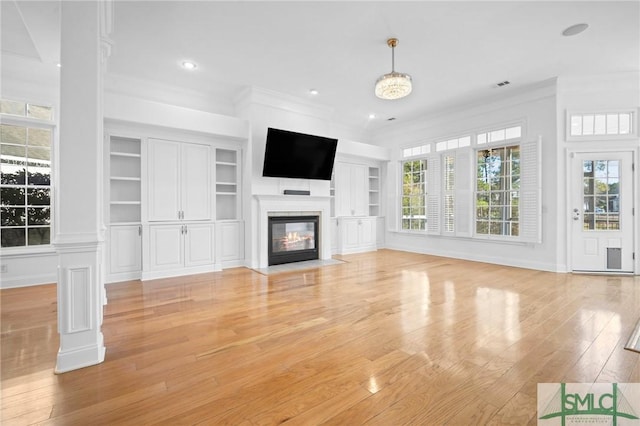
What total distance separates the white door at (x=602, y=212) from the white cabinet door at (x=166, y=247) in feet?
21.4

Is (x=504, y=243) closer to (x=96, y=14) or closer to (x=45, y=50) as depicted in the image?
(x=96, y=14)

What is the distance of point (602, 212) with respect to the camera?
197 inches

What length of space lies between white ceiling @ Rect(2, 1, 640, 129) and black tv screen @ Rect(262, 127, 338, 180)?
2.93 feet

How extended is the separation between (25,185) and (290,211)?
3969 millimetres

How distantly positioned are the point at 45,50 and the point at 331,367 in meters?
5.10

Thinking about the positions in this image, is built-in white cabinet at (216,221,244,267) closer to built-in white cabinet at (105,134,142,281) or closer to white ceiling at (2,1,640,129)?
built-in white cabinet at (105,134,142,281)

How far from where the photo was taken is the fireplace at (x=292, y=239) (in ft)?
18.6

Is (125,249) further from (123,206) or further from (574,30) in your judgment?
(574,30)

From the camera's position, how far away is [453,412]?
1615 mm

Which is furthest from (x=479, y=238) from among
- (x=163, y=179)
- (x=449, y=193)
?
(x=163, y=179)

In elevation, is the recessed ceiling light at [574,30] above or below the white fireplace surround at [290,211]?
above

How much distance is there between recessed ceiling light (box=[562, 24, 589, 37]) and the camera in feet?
11.8

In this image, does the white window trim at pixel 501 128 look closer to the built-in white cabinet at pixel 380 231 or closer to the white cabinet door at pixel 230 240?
the built-in white cabinet at pixel 380 231

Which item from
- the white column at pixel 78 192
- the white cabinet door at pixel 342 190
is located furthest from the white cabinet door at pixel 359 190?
the white column at pixel 78 192
